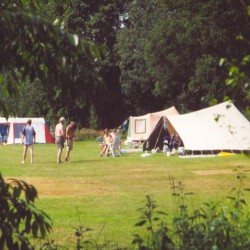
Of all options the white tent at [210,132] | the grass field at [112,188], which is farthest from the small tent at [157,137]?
the grass field at [112,188]

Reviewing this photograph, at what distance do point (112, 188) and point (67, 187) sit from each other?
3.47 ft

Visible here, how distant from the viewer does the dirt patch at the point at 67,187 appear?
1391 centimetres

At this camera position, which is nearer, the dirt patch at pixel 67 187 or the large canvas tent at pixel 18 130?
the dirt patch at pixel 67 187

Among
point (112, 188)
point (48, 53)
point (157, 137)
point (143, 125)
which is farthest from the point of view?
point (143, 125)

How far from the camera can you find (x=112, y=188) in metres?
15.0

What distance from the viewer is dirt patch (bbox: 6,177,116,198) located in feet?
45.6

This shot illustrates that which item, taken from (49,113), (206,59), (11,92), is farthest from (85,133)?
(11,92)

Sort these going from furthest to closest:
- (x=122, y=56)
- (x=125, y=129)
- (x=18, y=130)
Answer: (x=122, y=56), (x=125, y=129), (x=18, y=130)

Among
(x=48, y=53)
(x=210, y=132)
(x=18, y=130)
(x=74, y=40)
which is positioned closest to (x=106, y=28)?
(x=18, y=130)

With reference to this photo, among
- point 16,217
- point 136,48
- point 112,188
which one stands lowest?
point 112,188

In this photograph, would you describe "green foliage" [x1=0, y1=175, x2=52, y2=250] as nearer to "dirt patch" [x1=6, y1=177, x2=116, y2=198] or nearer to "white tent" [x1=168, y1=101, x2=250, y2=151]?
"dirt patch" [x1=6, y1=177, x2=116, y2=198]

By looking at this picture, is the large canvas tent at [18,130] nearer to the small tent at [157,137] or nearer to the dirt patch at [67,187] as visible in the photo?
the small tent at [157,137]

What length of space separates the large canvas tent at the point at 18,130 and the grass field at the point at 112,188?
2463 centimetres

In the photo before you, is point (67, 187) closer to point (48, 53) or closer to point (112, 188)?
point (112, 188)
